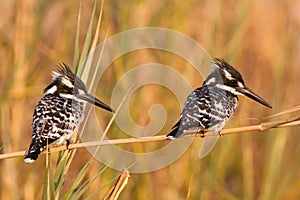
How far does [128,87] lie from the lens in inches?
147

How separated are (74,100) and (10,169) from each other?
0.50 m

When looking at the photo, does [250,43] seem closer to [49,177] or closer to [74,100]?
[74,100]

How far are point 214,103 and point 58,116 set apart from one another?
71 centimetres

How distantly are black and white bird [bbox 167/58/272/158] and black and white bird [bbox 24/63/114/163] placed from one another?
1.45 feet

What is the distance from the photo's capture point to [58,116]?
3061 millimetres

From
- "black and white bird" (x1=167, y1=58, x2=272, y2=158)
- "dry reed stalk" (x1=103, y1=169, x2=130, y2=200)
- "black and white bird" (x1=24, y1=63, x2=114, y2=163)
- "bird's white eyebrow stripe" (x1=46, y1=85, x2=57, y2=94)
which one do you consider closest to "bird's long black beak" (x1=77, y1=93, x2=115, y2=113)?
"black and white bird" (x1=24, y1=63, x2=114, y2=163)

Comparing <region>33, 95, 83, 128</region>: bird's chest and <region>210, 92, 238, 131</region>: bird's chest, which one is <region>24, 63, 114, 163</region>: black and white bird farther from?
<region>210, 92, 238, 131</region>: bird's chest

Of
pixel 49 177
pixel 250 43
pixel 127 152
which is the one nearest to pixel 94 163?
pixel 127 152

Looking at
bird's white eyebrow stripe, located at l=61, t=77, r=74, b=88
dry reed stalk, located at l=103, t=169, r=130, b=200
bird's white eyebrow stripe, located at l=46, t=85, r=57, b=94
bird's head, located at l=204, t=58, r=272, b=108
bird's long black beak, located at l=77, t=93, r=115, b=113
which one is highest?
bird's head, located at l=204, t=58, r=272, b=108

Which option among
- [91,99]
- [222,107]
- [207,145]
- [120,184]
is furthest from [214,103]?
[120,184]

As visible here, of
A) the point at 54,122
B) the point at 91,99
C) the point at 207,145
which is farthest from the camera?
the point at 207,145

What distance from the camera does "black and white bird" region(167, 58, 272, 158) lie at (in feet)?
9.89

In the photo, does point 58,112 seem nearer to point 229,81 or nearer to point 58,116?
point 58,116

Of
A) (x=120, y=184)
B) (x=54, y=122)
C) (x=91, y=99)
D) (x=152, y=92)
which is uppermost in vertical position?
(x=152, y=92)
